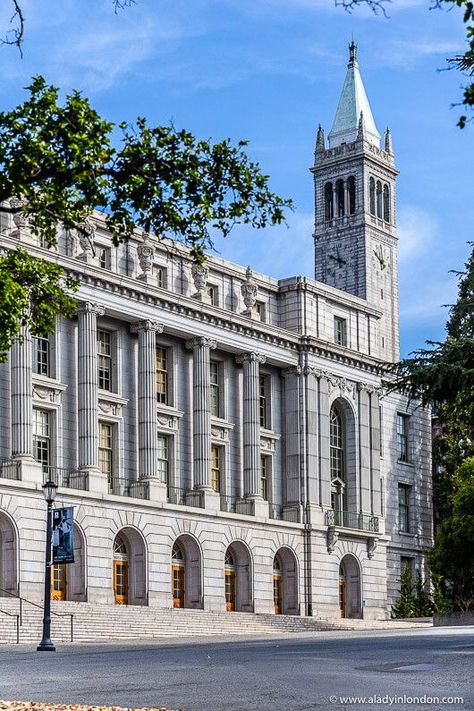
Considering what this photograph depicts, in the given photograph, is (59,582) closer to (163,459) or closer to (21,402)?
(21,402)

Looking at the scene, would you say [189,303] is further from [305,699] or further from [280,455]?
[305,699]

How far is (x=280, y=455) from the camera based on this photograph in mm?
74188

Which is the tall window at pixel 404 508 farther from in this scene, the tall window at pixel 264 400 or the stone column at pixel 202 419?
the stone column at pixel 202 419

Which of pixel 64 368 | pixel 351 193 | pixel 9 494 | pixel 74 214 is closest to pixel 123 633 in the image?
pixel 9 494

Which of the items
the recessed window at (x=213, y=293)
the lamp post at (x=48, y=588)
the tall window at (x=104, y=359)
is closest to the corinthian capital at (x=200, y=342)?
the recessed window at (x=213, y=293)

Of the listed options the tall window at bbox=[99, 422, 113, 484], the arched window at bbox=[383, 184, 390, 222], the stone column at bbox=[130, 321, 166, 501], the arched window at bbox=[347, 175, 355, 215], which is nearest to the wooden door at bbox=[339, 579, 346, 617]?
the stone column at bbox=[130, 321, 166, 501]

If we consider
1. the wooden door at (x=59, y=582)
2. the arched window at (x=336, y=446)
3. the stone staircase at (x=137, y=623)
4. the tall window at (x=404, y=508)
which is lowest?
the stone staircase at (x=137, y=623)

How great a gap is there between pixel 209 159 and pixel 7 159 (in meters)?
2.64

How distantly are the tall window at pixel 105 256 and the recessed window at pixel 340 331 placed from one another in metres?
17.5

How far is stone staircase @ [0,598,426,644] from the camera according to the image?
1983 inches

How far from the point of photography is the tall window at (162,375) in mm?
67312

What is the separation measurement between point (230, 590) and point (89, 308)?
16748 mm

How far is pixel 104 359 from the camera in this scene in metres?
64.4

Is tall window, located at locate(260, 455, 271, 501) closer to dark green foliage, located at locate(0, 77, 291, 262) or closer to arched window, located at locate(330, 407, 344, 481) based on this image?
arched window, located at locate(330, 407, 344, 481)
